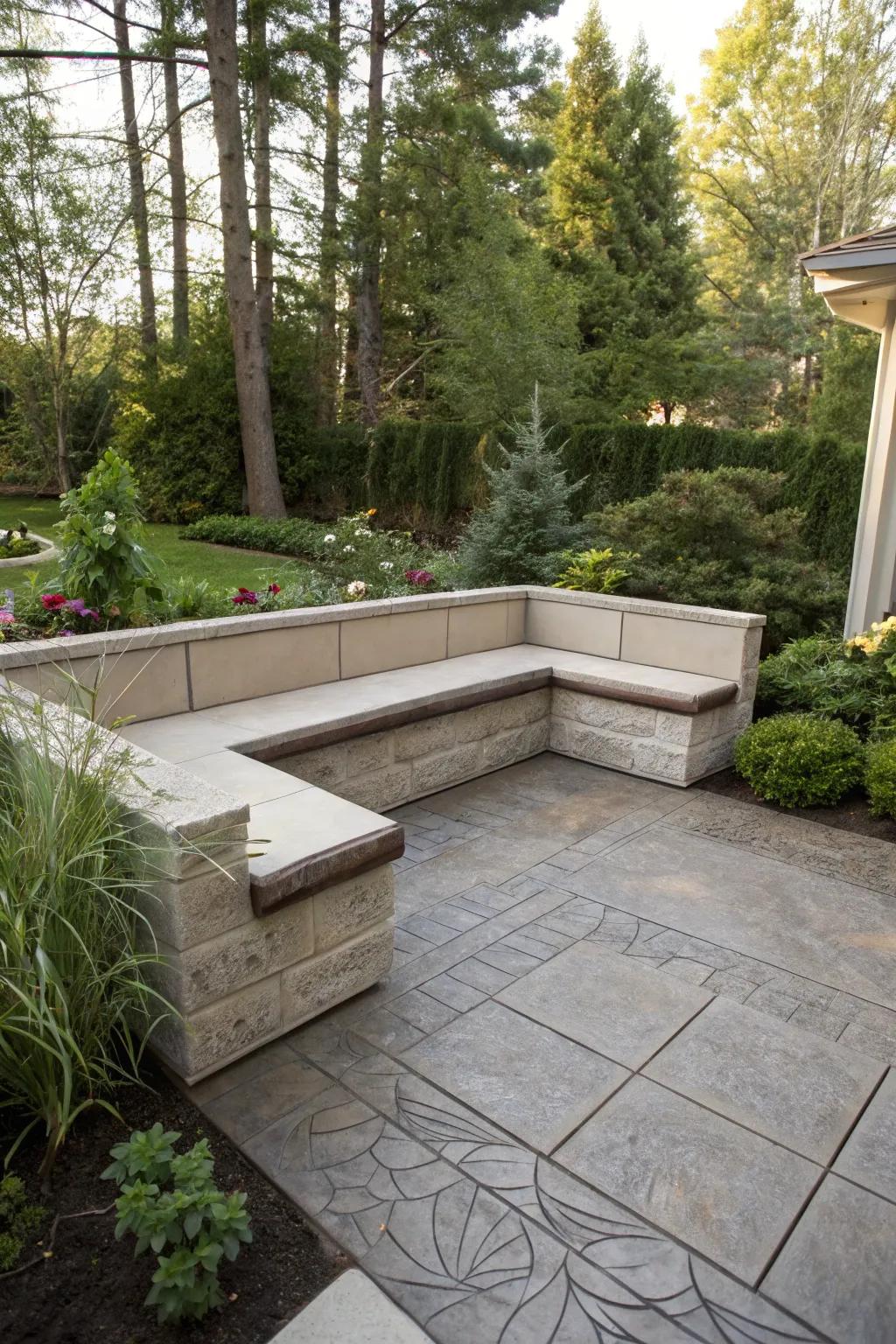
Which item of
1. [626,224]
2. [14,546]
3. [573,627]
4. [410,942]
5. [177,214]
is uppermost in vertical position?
→ [626,224]

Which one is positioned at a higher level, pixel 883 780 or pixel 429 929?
pixel 883 780

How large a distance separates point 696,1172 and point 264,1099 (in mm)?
1020

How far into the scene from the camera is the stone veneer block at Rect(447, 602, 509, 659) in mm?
4832

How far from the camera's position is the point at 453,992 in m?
2.53

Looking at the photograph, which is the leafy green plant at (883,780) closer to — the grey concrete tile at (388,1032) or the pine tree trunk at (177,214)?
the grey concrete tile at (388,1032)

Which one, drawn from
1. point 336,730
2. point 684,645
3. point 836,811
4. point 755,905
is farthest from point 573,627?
point 755,905

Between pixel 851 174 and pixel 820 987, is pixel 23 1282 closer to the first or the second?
pixel 820 987

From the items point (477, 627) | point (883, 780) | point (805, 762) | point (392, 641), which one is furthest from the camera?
point (477, 627)

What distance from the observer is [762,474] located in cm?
573

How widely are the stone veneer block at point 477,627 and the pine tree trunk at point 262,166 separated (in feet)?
33.7

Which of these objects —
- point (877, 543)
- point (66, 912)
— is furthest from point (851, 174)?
point (66, 912)

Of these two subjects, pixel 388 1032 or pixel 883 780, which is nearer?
pixel 388 1032

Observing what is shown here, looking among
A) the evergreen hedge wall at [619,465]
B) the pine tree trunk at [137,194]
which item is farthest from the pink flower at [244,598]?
the pine tree trunk at [137,194]

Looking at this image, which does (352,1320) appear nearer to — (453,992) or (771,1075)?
(453,992)
